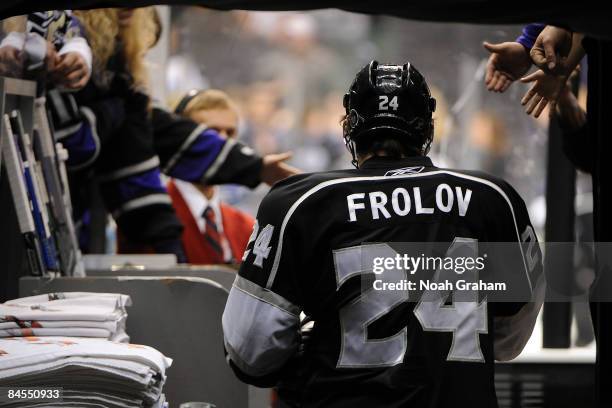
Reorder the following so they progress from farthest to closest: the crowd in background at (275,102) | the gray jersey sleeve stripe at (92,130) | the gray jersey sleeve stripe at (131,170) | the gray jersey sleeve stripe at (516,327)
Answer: the crowd in background at (275,102), the gray jersey sleeve stripe at (131,170), the gray jersey sleeve stripe at (92,130), the gray jersey sleeve stripe at (516,327)

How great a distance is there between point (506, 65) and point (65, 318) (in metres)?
1.50

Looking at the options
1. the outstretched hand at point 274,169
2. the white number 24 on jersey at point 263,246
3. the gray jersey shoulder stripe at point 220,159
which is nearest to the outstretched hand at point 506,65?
the white number 24 on jersey at point 263,246

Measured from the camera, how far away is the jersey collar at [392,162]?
89.0 inches

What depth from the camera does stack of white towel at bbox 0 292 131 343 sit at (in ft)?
8.87

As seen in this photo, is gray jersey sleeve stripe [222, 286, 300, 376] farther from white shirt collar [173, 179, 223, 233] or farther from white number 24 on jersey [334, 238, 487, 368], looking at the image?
white shirt collar [173, 179, 223, 233]

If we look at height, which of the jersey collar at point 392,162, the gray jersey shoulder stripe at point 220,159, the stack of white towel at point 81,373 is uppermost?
the gray jersey shoulder stripe at point 220,159

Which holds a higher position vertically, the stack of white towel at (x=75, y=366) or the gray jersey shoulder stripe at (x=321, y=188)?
the gray jersey shoulder stripe at (x=321, y=188)

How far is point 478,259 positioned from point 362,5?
0.59m

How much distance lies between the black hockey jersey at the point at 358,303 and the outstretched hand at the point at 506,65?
3.33 feet

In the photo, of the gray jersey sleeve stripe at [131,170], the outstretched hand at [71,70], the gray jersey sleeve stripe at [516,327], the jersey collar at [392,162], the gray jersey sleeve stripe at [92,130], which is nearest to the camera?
the jersey collar at [392,162]

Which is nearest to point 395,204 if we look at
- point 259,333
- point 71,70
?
point 259,333

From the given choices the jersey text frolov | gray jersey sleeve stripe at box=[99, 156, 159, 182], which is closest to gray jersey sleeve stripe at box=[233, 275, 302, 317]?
the jersey text frolov

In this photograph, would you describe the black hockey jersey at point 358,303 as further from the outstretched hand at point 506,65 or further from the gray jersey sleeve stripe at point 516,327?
the outstretched hand at point 506,65
